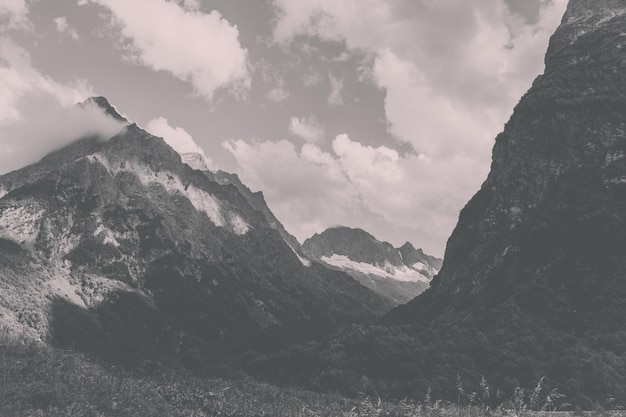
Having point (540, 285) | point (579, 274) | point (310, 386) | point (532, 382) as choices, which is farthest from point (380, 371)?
point (579, 274)

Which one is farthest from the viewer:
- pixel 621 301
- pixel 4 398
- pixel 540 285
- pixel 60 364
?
pixel 540 285

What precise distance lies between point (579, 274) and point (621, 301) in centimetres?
2330

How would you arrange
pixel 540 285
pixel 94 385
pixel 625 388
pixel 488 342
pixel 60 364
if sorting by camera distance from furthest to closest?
1. pixel 540 285
2. pixel 488 342
3. pixel 625 388
4. pixel 60 364
5. pixel 94 385

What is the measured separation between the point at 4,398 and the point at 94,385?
311 inches

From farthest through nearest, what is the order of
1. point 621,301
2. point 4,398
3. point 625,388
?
point 621,301 → point 625,388 → point 4,398

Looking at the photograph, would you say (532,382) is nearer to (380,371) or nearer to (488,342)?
(488,342)

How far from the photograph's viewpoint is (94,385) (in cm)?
3500

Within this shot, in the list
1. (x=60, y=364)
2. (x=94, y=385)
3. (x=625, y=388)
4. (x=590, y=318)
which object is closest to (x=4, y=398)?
(x=94, y=385)

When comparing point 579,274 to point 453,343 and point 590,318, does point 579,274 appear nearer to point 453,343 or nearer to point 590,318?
point 590,318

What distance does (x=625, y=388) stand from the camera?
11131 cm

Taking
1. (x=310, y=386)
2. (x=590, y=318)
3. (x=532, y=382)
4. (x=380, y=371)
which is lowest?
(x=310, y=386)

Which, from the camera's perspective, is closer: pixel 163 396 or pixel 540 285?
pixel 163 396

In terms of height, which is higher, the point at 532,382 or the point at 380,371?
the point at 532,382

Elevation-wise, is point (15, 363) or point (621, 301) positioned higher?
point (621, 301)
